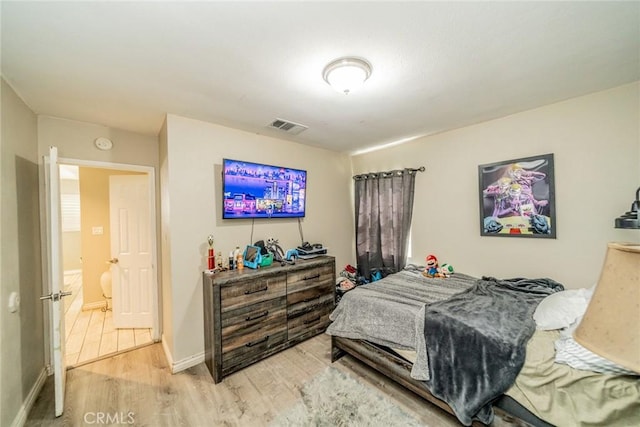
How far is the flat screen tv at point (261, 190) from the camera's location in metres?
2.61

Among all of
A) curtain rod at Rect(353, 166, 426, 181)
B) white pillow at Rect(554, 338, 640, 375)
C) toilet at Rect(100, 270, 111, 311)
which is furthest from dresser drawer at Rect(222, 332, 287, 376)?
toilet at Rect(100, 270, 111, 311)

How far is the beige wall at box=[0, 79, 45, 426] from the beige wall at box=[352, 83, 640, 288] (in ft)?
13.0

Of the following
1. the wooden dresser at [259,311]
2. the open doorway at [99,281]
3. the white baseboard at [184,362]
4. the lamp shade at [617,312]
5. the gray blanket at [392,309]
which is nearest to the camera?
the lamp shade at [617,312]

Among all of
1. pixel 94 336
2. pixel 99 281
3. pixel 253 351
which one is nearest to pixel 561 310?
pixel 253 351

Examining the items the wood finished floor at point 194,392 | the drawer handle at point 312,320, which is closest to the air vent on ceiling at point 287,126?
the drawer handle at point 312,320

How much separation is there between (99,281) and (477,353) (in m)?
5.09

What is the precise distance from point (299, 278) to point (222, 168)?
1.50 m

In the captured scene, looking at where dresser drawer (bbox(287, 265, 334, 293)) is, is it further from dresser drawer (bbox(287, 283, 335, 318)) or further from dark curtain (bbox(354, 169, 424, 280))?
dark curtain (bbox(354, 169, 424, 280))

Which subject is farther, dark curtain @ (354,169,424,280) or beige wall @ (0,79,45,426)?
dark curtain @ (354,169,424,280)

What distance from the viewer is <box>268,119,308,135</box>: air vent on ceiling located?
8.68 ft

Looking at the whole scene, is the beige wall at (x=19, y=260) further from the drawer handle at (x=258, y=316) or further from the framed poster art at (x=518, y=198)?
the framed poster art at (x=518, y=198)

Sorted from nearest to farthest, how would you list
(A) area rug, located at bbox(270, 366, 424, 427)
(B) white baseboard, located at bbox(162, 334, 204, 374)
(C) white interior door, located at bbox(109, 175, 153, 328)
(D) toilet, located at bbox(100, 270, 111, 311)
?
1. (A) area rug, located at bbox(270, 366, 424, 427)
2. (B) white baseboard, located at bbox(162, 334, 204, 374)
3. (C) white interior door, located at bbox(109, 175, 153, 328)
4. (D) toilet, located at bbox(100, 270, 111, 311)

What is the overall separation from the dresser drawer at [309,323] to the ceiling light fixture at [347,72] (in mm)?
2341

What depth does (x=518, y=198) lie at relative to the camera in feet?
8.23
